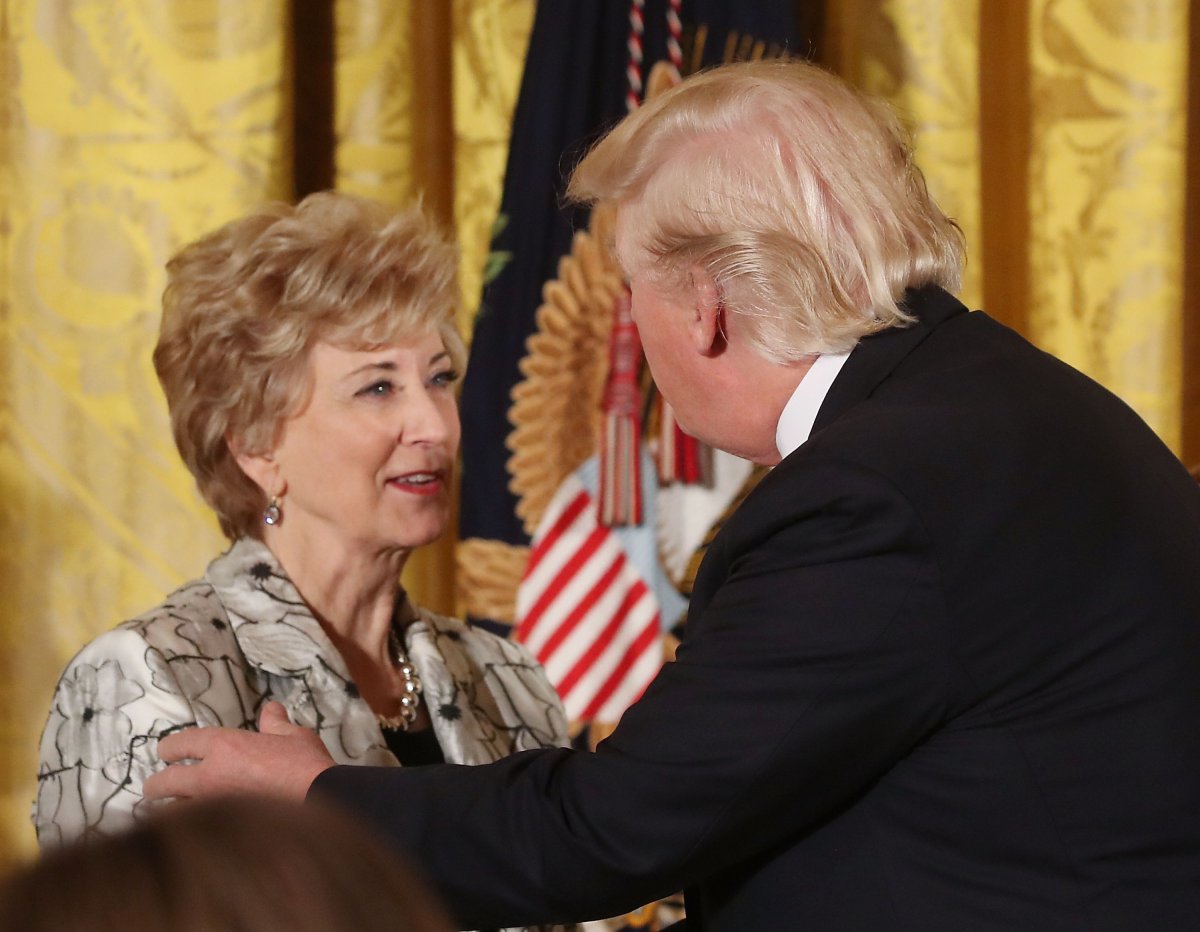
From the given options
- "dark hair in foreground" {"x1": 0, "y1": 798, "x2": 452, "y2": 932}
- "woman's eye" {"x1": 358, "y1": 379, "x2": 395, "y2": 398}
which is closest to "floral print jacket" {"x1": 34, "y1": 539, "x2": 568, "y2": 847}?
"woman's eye" {"x1": 358, "y1": 379, "x2": 395, "y2": 398}

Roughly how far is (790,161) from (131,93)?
6.73 ft

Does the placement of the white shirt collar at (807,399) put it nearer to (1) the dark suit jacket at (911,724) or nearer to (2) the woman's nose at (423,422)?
(1) the dark suit jacket at (911,724)

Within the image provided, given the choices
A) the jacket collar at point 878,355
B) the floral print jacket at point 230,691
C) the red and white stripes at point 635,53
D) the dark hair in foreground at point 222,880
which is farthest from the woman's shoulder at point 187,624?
the red and white stripes at point 635,53

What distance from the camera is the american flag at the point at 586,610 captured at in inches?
124

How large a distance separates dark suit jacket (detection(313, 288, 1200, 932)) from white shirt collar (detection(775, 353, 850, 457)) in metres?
0.14

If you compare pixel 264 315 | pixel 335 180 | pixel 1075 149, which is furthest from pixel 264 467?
pixel 1075 149

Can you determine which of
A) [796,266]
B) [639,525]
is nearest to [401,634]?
[639,525]

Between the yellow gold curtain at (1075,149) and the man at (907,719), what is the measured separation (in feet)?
6.59

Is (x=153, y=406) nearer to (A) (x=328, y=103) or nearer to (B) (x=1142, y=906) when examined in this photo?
(A) (x=328, y=103)

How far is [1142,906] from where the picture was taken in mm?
1409

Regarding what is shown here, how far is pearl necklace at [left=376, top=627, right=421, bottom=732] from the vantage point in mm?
2252

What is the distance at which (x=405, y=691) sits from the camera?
2311 millimetres

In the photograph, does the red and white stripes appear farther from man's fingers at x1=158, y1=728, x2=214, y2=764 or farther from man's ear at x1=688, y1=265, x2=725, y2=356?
man's fingers at x1=158, y1=728, x2=214, y2=764

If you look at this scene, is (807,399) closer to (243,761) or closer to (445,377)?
(243,761)
